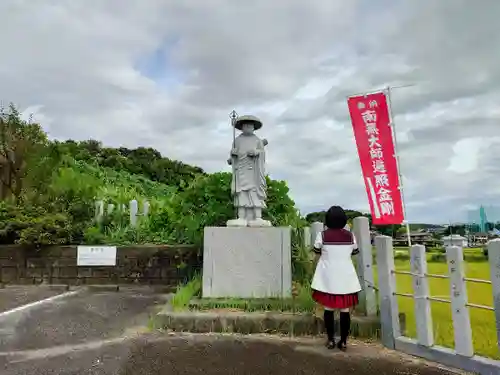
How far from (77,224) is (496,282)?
28.7ft

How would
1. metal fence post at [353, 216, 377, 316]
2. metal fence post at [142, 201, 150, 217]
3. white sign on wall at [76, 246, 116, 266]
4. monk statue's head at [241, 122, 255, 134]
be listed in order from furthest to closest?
1. metal fence post at [142, 201, 150, 217]
2. white sign on wall at [76, 246, 116, 266]
3. monk statue's head at [241, 122, 255, 134]
4. metal fence post at [353, 216, 377, 316]

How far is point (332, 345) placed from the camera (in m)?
4.71

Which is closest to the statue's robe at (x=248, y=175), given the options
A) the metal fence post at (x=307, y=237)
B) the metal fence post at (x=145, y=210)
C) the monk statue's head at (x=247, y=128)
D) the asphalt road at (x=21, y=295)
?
the monk statue's head at (x=247, y=128)

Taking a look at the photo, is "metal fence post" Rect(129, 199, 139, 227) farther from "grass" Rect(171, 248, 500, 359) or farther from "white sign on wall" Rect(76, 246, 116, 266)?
"grass" Rect(171, 248, 500, 359)

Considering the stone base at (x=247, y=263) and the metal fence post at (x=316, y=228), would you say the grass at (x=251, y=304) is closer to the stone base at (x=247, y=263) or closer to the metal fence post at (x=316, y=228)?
the stone base at (x=247, y=263)

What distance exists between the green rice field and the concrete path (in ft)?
1.66

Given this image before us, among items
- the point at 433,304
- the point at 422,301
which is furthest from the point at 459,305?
the point at 433,304

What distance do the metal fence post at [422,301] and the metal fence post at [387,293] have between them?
1.16 ft

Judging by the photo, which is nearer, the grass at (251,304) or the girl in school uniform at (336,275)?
the girl in school uniform at (336,275)

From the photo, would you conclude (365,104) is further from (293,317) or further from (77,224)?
(77,224)

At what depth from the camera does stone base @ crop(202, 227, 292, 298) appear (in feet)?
21.3

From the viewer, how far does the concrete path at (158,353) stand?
404cm

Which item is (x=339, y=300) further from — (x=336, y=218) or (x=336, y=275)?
(x=336, y=218)

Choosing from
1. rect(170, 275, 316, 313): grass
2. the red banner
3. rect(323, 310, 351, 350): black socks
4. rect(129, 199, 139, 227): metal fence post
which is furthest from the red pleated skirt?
rect(129, 199, 139, 227): metal fence post
